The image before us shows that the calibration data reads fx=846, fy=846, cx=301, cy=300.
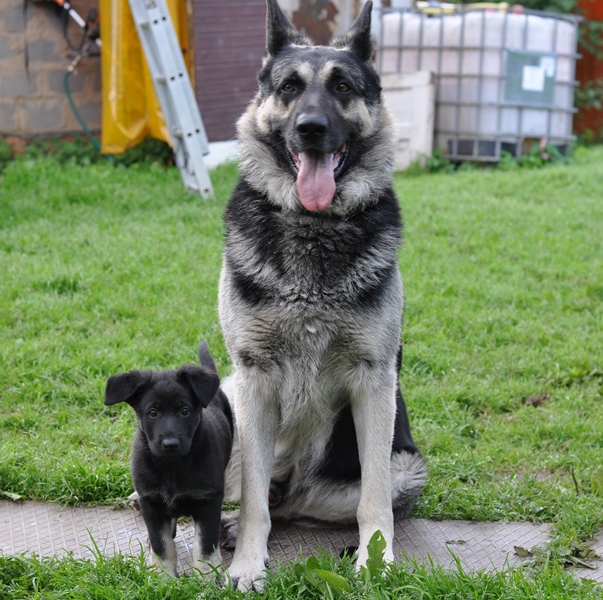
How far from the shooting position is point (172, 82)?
8062 mm

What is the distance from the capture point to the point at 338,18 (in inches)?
427

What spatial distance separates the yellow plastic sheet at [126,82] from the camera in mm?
8586

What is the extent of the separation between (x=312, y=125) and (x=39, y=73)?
6601mm

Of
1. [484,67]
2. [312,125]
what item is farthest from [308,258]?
[484,67]

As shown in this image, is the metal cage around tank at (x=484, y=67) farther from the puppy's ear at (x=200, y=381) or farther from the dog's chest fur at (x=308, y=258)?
the puppy's ear at (x=200, y=381)

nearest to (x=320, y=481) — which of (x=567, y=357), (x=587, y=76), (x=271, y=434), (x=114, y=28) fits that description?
(x=271, y=434)

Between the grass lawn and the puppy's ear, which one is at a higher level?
the puppy's ear

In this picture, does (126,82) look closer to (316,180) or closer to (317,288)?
(316,180)

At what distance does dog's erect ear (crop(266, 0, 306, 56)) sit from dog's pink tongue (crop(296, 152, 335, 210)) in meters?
0.53

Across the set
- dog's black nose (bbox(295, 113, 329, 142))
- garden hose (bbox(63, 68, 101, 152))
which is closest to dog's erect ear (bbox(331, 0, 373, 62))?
dog's black nose (bbox(295, 113, 329, 142))

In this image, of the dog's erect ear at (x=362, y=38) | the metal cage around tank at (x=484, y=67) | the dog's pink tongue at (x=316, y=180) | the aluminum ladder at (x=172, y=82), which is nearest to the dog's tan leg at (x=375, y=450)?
the dog's pink tongue at (x=316, y=180)

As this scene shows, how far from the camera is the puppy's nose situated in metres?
2.90

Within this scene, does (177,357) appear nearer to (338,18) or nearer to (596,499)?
(596,499)

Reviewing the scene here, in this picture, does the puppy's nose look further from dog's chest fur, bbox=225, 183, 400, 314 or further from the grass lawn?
dog's chest fur, bbox=225, 183, 400, 314
